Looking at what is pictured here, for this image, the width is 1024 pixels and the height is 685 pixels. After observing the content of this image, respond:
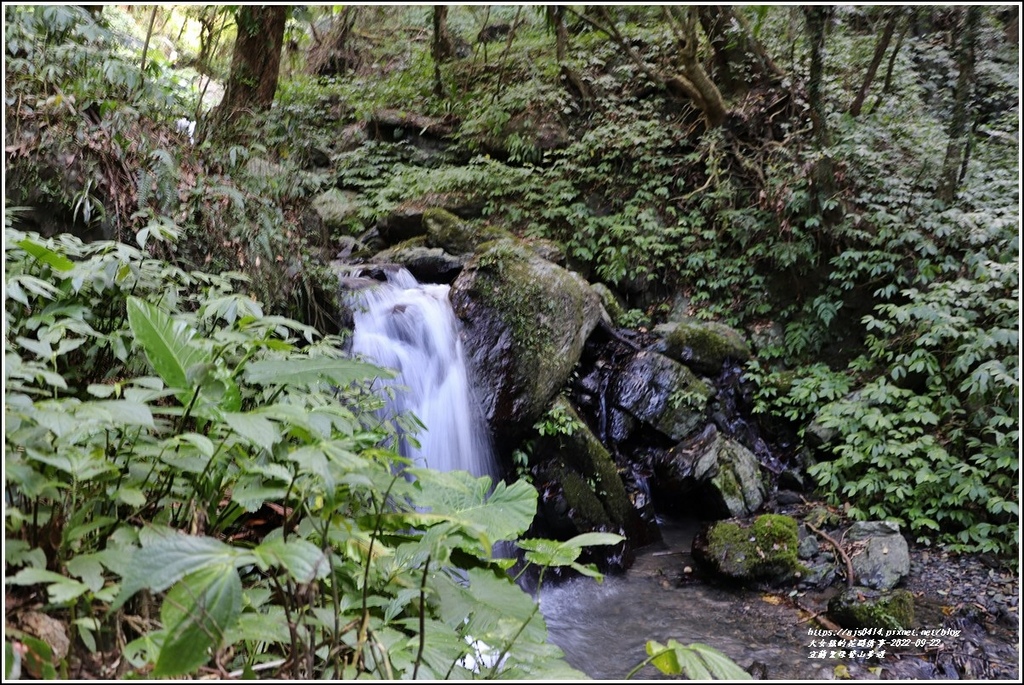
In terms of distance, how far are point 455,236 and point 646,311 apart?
2.69 m

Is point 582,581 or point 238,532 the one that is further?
point 582,581

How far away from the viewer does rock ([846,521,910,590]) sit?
4816 mm

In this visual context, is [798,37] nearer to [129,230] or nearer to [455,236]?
[455,236]

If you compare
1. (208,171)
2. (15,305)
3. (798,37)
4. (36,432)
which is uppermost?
(798,37)

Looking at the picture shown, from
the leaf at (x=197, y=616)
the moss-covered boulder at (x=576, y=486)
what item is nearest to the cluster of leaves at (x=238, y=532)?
the leaf at (x=197, y=616)

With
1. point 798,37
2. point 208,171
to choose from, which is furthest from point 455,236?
point 798,37

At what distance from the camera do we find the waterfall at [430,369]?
508cm

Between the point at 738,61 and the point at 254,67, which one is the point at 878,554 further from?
the point at 254,67

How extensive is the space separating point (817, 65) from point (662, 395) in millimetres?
4006

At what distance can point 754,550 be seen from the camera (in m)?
4.98

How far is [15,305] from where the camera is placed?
2072mm

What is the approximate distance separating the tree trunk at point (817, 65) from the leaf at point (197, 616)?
22.4 feet

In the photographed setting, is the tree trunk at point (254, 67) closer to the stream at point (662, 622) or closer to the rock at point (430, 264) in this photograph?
the rock at point (430, 264)

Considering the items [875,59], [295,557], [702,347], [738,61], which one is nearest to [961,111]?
[875,59]
